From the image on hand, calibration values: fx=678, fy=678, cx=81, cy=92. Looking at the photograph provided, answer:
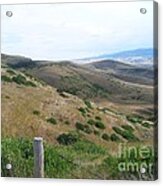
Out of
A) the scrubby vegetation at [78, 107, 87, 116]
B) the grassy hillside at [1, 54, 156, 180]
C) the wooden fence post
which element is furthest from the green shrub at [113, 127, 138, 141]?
the wooden fence post

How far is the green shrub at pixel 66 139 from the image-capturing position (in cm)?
192

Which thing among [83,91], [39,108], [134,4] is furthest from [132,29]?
[39,108]

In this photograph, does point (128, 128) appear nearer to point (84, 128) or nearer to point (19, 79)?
point (84, 128)

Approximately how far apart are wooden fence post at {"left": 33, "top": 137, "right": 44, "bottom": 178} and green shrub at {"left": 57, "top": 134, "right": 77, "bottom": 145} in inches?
2.1

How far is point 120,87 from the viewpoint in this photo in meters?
1.91

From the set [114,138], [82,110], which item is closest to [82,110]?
[82,110]

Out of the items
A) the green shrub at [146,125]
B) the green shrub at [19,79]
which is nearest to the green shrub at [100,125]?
the green shrub at [146,125]

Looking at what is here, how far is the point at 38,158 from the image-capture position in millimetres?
1938

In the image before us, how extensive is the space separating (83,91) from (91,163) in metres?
0.20

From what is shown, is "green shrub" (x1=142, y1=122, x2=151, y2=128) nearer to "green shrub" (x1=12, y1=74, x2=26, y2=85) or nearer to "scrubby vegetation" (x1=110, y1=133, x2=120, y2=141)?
"scrubby vegetation" (x1=110, y1=133, x2=120, y2=141)

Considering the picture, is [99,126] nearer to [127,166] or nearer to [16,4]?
[127,166]

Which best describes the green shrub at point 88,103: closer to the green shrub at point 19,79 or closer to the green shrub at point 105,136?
the green shrub at point 105,136

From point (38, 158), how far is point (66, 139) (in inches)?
3.9

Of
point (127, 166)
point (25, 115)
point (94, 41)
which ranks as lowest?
point (127, 166)
